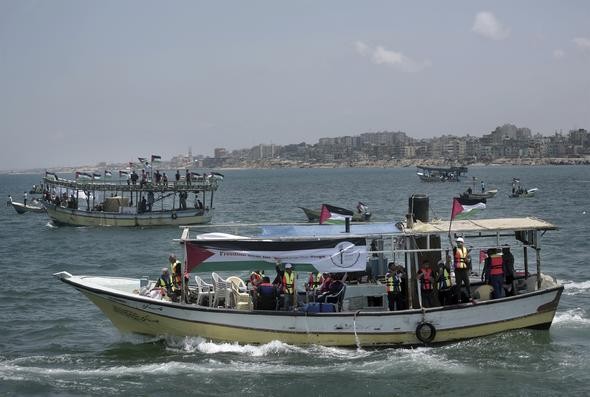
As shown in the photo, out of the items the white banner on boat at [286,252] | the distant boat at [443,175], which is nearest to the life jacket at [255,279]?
the white banner on boat at [286,252]

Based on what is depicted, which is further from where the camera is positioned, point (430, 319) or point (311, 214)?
point (311, 214)

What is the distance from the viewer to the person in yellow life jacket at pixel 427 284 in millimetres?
17844

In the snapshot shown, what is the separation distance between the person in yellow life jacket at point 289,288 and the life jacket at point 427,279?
122 inches

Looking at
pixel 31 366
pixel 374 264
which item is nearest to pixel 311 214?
pixel 374 264

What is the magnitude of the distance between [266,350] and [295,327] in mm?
888

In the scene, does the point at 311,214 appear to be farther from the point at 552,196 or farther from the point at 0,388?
the point at 552,196

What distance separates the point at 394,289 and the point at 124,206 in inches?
1450

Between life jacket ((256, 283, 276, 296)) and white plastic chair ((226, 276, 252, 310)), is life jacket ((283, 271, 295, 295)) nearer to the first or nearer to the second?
life jacket ((256, 283, 276, 296))

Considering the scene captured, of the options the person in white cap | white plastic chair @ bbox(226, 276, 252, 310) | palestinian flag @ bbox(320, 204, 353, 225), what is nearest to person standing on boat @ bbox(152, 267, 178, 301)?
white plastic chair @ bbox(226, 276, 252, 310)

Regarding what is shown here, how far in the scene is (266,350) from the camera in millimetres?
17609

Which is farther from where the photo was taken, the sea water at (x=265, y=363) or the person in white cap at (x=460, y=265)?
the person in white cap at (x=460, y=265)

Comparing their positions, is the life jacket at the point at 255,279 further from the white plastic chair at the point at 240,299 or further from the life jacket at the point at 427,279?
the life jacket at the point at 427,279

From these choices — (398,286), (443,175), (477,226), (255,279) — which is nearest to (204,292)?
(255,279)

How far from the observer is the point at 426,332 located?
1767cm
